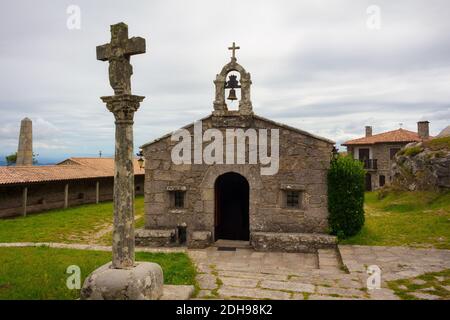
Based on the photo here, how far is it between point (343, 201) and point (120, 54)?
853 cm

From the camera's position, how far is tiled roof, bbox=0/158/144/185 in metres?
18.5

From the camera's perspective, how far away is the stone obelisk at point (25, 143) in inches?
1066

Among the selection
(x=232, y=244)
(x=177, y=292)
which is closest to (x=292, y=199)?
(x=232, y=244)

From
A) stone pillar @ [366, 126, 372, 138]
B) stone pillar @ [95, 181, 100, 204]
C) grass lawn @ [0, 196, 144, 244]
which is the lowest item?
A: grass lawn @ [0, 196, 144, 244]

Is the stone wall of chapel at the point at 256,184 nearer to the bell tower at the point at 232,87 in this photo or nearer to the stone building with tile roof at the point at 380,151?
the bell tower at the point at 232,87

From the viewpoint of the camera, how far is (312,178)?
11.8 m

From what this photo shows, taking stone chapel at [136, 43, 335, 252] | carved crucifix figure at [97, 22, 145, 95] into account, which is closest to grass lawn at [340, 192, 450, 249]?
stone chapel at [136, 43, 335, 252]

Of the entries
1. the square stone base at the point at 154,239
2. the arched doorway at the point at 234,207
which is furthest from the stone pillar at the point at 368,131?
the square stone base at the point at 154,239

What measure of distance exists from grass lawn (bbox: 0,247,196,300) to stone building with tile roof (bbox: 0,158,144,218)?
9368mm

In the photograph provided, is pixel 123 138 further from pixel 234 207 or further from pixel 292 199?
pixel 234 207

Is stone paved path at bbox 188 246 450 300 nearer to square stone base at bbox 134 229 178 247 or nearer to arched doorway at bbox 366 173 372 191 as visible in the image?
square stone base at bbox 134 229 178 247

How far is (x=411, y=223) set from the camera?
13.8m
